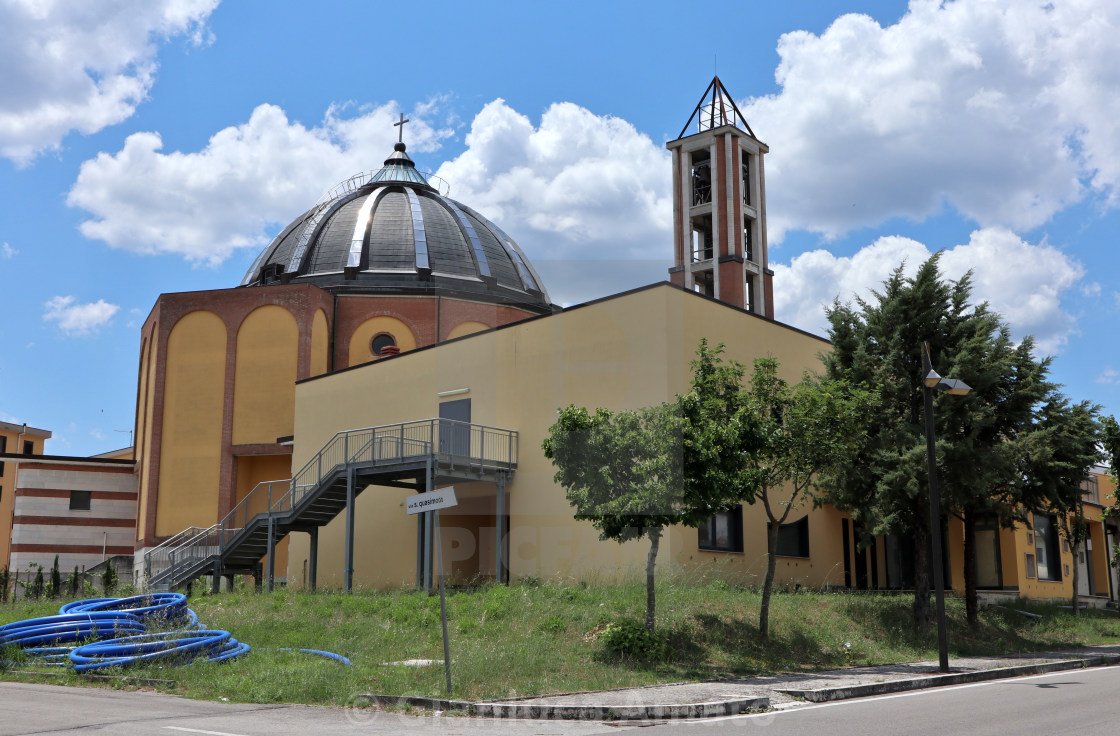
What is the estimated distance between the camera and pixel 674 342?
2289 centimetres

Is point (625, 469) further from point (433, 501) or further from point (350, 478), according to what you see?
point (350, 478)

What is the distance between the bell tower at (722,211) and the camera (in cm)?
4731

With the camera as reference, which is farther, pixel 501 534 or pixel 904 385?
pixel 501 534

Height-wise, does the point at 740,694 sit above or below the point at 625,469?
below

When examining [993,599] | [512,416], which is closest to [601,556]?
[512,416]

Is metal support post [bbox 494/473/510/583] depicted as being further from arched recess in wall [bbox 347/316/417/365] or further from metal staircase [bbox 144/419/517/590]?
arched recess in wall [bbox 347/316/417/365]

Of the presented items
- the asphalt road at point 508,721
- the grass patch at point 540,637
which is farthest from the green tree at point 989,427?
the asphalt road at point 508,721

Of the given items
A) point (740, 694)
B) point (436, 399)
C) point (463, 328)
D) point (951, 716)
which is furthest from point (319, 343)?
point (951, 716)

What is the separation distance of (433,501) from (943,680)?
8.40 metres

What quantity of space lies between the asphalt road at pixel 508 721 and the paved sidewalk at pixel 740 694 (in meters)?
0.31

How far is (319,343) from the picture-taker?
124 ft

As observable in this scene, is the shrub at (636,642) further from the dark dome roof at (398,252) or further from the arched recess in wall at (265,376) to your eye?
the dark dome roof at (398,252)

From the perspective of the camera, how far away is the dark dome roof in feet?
135

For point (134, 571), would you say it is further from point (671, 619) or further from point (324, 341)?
point (671, 619)
